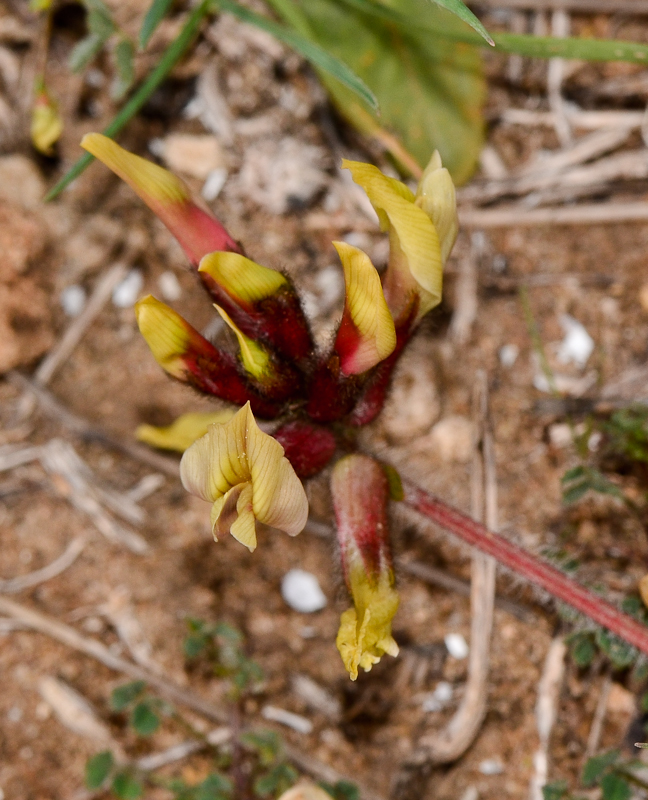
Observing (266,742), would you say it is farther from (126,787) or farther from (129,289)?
(129,289)

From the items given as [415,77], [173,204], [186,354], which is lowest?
[415,77]

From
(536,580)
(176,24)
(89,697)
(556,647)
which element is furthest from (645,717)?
(176,24)

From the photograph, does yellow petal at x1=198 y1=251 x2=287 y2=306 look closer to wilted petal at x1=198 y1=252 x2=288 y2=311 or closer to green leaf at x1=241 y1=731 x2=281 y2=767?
wilted petal at x1=198 y1=252 x2=288 y2=311

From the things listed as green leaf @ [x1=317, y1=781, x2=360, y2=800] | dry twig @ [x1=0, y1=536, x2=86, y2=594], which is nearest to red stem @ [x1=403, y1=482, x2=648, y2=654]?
green leaf @ [x1=317, y1=781, x2=360, y2=800]

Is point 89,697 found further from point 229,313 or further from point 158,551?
point 229,313

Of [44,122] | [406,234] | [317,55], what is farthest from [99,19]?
[406,234]
